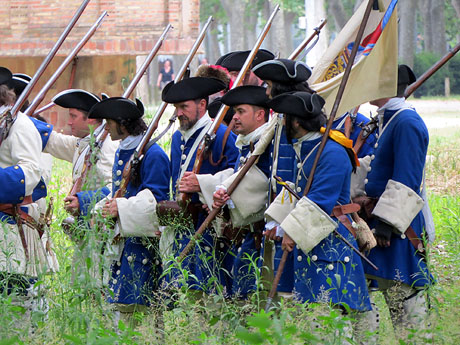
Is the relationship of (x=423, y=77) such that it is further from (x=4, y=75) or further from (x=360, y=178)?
(x=4, y=75)

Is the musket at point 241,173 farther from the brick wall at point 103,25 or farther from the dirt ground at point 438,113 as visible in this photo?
the dirt ground at point 438,113

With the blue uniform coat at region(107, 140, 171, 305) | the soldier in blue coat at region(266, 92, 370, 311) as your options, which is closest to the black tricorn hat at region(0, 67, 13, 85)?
the blue uniform coat at region(107, 140, 171, 305)

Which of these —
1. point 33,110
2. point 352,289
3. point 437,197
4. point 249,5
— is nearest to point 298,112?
point 352,289

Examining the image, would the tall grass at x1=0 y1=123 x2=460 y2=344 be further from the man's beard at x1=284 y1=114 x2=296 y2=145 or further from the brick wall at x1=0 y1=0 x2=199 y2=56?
the brick wall at x1=0 y1=0 x2=199 y2=56

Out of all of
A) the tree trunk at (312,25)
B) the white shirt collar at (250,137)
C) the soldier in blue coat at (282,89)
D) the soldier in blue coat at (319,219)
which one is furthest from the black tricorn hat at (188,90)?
the tree trunk at (312,25)

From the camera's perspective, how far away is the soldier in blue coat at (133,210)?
6.52 metres

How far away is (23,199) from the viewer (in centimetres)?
662

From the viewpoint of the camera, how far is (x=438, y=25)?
40938mm

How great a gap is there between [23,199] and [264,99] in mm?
1909

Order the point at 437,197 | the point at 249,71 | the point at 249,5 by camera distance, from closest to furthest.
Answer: the point at 249,71 < the point at 437,197 < the point at 249,5

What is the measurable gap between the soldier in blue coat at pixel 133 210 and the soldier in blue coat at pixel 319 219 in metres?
1.31

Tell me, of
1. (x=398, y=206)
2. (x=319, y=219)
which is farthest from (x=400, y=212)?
(x=319, y=219)

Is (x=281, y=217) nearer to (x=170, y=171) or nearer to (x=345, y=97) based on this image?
(x=345, y=97)

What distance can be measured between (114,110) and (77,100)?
73cm
